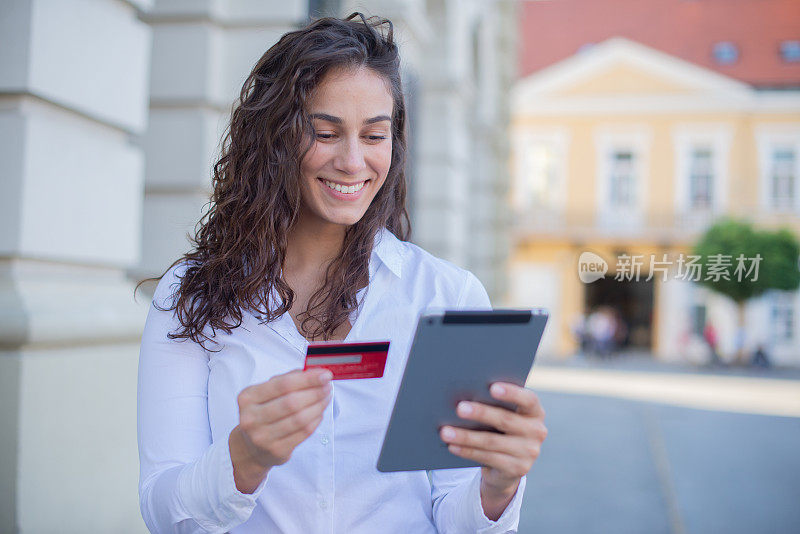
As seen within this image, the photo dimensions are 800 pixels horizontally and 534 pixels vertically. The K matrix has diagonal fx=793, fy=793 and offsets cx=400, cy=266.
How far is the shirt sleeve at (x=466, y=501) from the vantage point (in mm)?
1356

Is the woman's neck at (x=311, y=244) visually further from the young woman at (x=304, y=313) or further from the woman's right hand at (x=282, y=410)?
the woman's right hand at (x=282, y=410)

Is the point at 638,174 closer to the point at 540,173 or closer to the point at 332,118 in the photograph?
the point at 540,173

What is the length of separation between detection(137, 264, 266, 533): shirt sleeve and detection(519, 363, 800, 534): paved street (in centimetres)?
341

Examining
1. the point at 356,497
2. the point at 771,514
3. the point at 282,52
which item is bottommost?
the point at 771,514

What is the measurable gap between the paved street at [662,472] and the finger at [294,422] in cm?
363

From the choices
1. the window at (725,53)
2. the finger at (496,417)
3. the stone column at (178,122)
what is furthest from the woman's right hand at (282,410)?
the window at (725,53)

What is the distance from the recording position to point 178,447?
1.40 meters

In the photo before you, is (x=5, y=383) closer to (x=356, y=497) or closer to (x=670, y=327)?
(x=356, y=497)

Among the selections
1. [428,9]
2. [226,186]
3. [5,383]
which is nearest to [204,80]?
[5,383]

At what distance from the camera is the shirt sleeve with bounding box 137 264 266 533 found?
1248 mm

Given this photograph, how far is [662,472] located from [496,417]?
210 inches

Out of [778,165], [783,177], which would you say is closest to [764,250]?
[783,177]

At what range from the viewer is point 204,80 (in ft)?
14.9

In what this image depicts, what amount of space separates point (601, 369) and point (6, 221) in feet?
53.7
